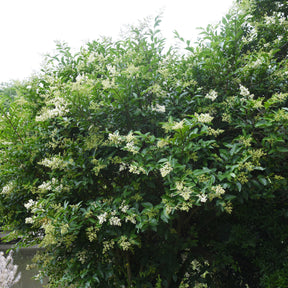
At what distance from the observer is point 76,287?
223cm

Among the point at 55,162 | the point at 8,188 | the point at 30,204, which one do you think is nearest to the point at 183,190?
the point at 55,162

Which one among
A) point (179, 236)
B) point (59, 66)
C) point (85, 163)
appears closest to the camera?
point (85, 163)

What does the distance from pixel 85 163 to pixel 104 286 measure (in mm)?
1195

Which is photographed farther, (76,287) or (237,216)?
(237,216)

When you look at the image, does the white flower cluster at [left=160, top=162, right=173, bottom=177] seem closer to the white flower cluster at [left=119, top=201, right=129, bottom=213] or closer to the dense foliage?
the dense foliage

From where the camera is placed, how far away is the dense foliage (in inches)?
74.7

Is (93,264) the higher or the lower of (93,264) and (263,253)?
the lower

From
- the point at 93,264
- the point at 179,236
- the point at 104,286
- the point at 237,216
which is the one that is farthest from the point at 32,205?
the point at 237,216

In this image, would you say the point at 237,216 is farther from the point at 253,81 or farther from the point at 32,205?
the point at 32,205

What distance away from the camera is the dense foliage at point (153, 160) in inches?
74.7

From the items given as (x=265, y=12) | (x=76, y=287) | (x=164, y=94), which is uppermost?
(x=265, y=12)

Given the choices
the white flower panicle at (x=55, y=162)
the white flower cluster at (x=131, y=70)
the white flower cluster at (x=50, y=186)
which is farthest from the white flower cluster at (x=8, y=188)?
the white flower cluster at (x=131, y=70)

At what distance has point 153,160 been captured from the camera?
2.00 meters

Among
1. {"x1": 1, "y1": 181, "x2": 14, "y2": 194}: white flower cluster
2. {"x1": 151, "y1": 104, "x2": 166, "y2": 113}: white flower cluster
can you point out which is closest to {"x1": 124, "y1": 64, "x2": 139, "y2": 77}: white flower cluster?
{"x1": 151, "y1": 104, "x2": 166, "y2": 113}: white flower cluster
